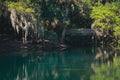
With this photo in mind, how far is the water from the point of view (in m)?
32.0

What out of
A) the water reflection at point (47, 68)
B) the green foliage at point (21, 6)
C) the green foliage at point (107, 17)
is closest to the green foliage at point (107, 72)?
the water reflection at point (47, 68)

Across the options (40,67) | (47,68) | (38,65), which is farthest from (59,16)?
(47,68)

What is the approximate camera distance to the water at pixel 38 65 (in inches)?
1261

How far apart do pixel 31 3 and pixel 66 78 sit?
28.1 metres

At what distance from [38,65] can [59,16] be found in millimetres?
21996

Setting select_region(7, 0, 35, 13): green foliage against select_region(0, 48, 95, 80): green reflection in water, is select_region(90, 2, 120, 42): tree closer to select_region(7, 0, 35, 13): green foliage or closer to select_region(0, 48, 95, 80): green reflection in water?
select_region(0, 48, 95, 80): green reflection in water

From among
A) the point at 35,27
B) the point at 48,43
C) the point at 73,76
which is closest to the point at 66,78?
the point at 73,76

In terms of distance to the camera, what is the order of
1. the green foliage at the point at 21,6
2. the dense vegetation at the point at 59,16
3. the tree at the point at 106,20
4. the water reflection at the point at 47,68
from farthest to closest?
1. the tree at the point at 106,20
2. the dense vegetation at the point at 59,16
3. the green foliage at the point at 21,6
4. the water reflection at the point at 47,68

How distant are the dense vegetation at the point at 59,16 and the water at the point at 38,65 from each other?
133 inches

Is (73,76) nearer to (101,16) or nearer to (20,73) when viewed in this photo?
(20,73)

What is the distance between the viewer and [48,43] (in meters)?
57.0

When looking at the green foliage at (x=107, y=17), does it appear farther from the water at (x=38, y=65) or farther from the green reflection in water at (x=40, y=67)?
the green reflection in water at (x=40, y=67)

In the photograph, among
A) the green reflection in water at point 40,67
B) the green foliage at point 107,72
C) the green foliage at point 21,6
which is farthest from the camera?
the green foliage at point 21,6

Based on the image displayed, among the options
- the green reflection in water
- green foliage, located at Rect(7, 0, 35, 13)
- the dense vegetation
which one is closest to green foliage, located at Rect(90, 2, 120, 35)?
the dense vegetation
